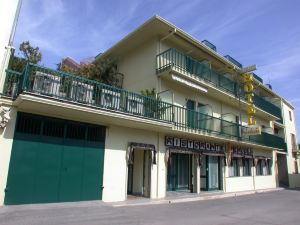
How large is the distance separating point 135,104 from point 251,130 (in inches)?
436

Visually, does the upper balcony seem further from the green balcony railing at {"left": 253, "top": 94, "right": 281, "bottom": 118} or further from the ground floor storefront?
the ground floor storefront

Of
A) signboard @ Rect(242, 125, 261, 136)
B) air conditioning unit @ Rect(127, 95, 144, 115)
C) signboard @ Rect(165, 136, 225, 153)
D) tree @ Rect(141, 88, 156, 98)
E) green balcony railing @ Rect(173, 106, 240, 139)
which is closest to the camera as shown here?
air conditioning unit @ Rect(127, 95, 144, 115)

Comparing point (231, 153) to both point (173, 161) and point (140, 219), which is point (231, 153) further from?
point (140, 219)

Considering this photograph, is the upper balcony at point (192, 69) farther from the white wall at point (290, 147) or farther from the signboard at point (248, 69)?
the white wall at point (290, 147)

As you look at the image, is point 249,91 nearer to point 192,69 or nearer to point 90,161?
point 192,69

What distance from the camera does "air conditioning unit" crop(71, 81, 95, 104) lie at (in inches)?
415

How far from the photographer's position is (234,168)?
20.9m

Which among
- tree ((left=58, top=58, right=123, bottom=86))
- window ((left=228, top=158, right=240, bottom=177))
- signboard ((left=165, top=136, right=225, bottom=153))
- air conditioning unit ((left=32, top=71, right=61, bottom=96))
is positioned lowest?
window ((left=228, top=158, right=240, bottom=177))

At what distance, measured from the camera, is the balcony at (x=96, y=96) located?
378 inches

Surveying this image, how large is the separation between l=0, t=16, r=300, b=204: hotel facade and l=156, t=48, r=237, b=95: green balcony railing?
7 centimetres

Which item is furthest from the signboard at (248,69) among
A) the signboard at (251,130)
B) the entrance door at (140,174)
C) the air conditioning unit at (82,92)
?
the air conditioning unit at (82,92)

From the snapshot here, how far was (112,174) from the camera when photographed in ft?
40.4

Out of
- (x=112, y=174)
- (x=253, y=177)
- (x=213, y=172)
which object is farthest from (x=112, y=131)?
(x=253, y=177)

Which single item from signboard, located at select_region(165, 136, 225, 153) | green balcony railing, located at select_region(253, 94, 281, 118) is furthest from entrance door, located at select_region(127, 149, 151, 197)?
green balcony railing, located at select_region(253, 94, 281, 118)
